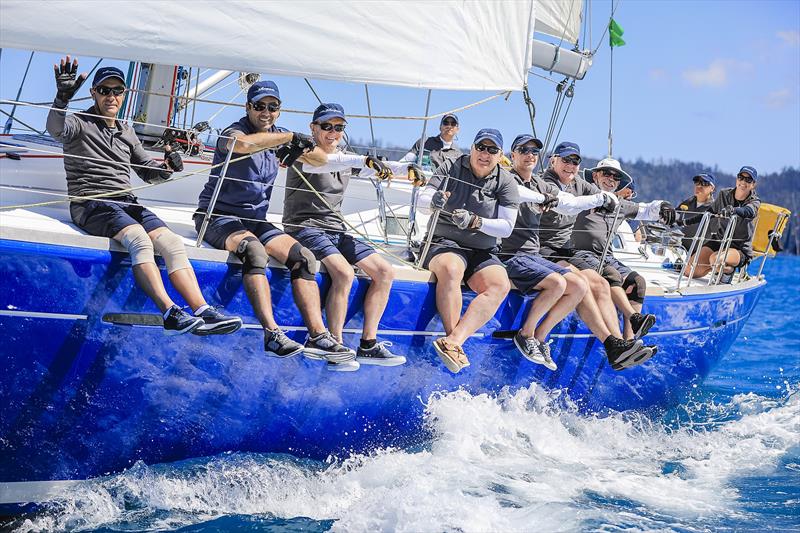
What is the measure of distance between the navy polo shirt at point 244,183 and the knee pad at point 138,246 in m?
0.67

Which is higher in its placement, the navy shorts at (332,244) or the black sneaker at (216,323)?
the navy shorts at (332,244)

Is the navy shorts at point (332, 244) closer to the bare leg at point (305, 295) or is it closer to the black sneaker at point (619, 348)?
the bare leg at point (305, 295)

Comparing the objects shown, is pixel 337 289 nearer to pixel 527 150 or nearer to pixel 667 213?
pixel 527 150

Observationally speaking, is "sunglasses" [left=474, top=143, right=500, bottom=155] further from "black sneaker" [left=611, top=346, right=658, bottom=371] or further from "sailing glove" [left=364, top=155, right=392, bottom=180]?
"black sneaker" [left=611, top=346, right=658, bottom=371]

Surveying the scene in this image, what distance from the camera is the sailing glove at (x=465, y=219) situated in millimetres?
5645

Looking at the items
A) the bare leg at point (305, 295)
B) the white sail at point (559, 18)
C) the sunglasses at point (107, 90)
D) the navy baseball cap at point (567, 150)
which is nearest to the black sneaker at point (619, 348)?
the navy baseball cap at point (567, 150)

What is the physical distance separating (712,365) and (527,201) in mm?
4035

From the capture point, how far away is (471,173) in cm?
604

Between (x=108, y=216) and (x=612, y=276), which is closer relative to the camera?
(x=108, y=216)

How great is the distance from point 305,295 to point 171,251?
816 mm

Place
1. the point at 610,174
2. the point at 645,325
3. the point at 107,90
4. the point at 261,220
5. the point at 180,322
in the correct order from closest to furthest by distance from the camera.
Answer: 1. the point at 180,322
2. the point at 107,90
3. the point at 261,220
4. the point at 645,325
5. the point at 610,174

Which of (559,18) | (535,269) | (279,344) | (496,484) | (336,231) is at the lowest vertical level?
(496,484)

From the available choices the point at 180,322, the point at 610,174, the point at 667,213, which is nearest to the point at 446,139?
the point at 610,174

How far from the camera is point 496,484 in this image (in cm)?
576
